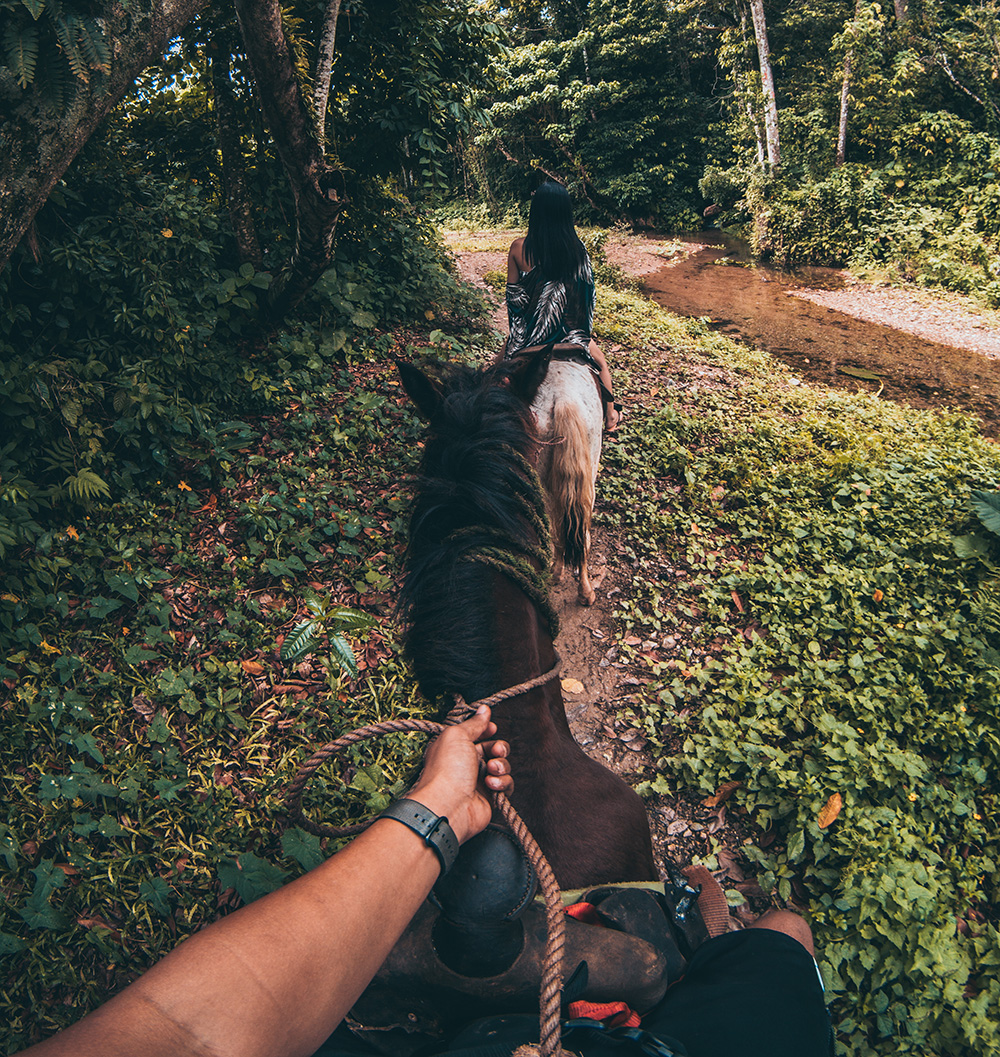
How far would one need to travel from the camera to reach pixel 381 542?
13.1ft

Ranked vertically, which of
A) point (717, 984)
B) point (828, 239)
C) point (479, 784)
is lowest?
point (717, 984)

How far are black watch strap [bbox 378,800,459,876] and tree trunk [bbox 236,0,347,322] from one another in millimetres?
4531

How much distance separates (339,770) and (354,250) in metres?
5.44

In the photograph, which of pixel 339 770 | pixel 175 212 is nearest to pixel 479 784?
pixel 339 770

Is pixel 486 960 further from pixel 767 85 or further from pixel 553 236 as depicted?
pixel 767 85

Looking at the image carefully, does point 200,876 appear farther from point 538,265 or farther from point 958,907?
point 538,265

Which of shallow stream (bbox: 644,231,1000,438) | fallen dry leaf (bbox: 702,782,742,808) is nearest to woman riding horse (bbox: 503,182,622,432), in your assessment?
fallen dry leaf (bbox: 702,782,742,808)

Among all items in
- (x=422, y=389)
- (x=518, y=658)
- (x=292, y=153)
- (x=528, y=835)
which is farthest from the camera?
(x=292, y=153)

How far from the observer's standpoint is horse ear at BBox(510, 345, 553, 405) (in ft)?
6.72

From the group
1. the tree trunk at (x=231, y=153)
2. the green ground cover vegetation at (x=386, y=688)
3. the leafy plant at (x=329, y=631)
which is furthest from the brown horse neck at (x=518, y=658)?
the tree trunk at (x=231, y=153)

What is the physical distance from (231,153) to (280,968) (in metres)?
5.67

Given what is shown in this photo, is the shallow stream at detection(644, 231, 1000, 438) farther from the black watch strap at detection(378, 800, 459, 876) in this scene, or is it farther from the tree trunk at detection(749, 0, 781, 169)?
the black watch strap at detection(378, 800, 459, 876)

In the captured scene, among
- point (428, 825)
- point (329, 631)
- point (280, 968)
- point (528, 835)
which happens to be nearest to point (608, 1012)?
point (528, 835)

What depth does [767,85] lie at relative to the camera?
1434 cm
